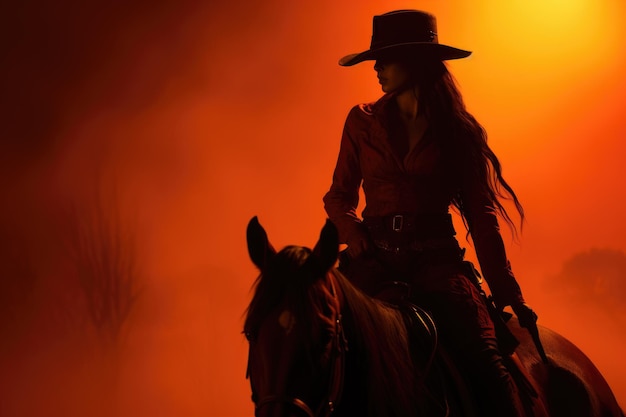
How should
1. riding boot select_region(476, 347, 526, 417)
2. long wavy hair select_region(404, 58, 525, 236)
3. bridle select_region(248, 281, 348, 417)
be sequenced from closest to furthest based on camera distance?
1. bridle select_region(248, 281, 348, 417)
2. riding boot select_region(476, 347, 526, 417)
3. long wavy hair select_region(404, 58, 525, 236)

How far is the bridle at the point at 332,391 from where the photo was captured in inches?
58.3

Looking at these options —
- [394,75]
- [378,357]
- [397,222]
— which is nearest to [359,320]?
[378,357]

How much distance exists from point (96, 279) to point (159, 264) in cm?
40

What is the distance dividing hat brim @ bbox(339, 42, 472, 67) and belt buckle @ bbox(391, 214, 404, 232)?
0.40m

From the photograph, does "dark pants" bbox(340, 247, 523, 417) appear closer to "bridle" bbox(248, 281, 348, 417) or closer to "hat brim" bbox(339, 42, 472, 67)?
"bridle" bbox(248, 281, 348, 417)

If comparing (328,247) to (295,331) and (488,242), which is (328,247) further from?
(488,242)

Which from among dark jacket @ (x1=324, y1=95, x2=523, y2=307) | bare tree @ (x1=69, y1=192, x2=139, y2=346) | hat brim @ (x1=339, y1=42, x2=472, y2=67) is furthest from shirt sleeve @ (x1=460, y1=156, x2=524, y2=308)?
bare tree @ (x1=69, y1=192, x2=139, y2=346)

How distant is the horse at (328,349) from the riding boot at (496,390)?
6cm

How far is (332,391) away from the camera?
60.7 inches

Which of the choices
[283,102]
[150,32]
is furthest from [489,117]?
[150,32]

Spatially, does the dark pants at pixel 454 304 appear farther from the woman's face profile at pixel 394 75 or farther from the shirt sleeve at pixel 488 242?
the woman's face profile at pixel 394 75

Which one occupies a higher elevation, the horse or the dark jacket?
the dark jacket

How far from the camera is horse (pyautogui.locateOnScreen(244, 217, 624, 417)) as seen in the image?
59.5 inches

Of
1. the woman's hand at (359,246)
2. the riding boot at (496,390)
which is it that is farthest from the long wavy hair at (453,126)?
the riding boot at (496,390)
